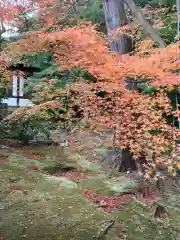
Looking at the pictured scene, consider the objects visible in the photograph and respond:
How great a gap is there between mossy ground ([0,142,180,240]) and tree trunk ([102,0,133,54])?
356 centimetres

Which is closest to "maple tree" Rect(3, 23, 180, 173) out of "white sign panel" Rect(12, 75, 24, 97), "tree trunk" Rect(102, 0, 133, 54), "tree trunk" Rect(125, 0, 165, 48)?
"tree trunk" Rect(125, 0, 165, 48)

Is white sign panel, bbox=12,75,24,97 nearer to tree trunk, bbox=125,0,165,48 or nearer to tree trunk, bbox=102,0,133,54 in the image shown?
tree trunk, bbox=102,0,133,54

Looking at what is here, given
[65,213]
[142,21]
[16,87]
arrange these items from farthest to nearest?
[16,87], [65,213], [142,21]

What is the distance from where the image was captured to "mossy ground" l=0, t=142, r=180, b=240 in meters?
5.94

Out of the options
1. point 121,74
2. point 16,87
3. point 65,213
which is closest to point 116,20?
point 121,74

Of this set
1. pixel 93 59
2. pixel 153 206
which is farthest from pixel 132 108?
pixel 153 206

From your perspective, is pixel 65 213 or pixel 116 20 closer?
pixel 65 213

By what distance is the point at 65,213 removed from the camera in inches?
258

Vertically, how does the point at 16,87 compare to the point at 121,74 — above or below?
below

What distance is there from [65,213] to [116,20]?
16.0ft

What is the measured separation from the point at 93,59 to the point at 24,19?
8.34 metres

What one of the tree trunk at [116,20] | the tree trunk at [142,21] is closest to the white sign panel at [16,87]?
the tree trunk at [116,20]

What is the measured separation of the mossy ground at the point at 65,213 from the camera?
19.5 ft

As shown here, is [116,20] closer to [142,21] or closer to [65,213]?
[142,21]
